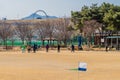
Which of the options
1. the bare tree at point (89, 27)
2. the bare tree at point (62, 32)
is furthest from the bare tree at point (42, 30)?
the bare tree at point (89, 27)

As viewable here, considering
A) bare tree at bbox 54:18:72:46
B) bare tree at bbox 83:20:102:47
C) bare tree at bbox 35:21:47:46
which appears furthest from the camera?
bare tree at bbox 35:21:47:46

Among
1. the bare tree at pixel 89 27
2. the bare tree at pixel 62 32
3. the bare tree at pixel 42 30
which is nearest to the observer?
the bare tree at pixel 89 27

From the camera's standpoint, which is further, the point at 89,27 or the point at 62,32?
the point at 62,32

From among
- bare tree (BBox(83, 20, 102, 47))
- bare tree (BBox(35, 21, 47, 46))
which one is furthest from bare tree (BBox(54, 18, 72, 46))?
bare tree (BBox(83, 20, 102, 47))

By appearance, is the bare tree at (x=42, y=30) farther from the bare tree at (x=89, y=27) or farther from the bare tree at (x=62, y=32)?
the bare tree at (x=89, y=27)

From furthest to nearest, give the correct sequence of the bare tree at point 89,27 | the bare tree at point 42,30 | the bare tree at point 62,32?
1. the bare tree at point 42,30
2. the bare tree at point 62,32
3. the bare tree at point 89,27

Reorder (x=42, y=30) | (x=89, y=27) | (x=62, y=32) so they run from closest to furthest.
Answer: (x=89, y=27)
(x=62, y=32)
(x=42, y=30)

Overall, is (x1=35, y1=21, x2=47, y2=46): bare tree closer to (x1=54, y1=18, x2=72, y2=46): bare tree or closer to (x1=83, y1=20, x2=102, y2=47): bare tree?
(x1=54, y1=18, x2=72, y2=46): bare tree

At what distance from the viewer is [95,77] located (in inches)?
993

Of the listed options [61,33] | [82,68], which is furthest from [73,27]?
[82,68]

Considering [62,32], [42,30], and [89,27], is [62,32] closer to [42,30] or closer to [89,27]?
[42,30]

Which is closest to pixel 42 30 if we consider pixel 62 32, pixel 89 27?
pixel 62 32

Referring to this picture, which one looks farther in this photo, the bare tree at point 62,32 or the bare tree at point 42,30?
→ the bare tree at point 42,30

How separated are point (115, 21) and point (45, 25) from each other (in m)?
28.1
